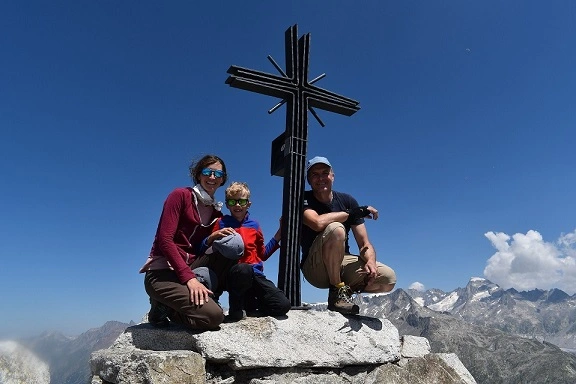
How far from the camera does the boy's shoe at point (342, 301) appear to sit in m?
6.23

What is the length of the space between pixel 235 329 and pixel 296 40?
17.4 ft

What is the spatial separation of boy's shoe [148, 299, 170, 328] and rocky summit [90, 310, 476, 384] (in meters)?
0.11

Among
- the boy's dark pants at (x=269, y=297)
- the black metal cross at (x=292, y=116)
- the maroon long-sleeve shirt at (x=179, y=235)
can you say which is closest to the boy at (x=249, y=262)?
the boy's dark pants at (x=269, y=297)

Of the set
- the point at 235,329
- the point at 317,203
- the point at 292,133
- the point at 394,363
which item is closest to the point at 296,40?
the point at 292,133

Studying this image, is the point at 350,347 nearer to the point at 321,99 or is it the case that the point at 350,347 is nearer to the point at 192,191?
the point at 192,191

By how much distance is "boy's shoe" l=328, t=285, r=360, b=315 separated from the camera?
623 centimetres

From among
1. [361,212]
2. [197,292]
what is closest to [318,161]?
[361,212]

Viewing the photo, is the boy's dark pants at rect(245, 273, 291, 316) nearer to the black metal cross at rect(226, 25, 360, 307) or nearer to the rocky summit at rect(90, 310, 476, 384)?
the rocky summit at rect(90, 310, 476, 384)

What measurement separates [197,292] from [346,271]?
258 cm

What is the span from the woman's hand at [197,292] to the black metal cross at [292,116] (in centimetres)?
182

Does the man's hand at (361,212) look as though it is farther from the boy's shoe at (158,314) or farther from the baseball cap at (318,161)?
the boy's shoe at (158,314)

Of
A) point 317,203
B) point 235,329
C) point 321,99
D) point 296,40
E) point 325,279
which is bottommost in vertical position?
point 235,329

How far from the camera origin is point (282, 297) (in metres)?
5.79

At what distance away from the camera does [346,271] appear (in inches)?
263
